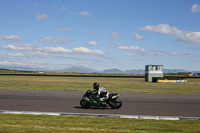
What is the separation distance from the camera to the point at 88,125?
874 cm

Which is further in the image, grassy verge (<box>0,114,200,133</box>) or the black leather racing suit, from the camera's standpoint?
the black leather racing suit

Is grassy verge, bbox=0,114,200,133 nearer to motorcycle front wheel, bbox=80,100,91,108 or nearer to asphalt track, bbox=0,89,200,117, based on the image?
asphalt track, bbox=0,89,200,117

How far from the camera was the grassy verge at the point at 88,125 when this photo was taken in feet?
26.4

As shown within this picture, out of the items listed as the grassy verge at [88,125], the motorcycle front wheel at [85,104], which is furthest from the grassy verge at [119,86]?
the grassy verge at [88,125]

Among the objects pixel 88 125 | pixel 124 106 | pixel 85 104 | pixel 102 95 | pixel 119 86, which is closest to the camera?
pixel 88 125

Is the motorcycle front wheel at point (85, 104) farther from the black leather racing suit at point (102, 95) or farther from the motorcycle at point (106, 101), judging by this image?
the black leather racing suit at point (102, 95)

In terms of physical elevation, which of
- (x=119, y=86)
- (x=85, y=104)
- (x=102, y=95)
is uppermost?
(x=102, y=95)

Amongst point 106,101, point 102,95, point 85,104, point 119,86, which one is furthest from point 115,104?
point 119,86

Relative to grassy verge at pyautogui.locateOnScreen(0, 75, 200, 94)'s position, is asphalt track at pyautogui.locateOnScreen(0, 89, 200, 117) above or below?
below

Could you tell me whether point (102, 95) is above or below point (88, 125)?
above

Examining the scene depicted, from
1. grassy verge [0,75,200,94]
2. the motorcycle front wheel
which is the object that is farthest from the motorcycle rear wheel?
grassy verge [0,75,200,94]

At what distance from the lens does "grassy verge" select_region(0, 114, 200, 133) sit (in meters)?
8.05

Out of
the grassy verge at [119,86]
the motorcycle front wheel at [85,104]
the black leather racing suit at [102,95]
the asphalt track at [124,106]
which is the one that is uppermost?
the black leather racing suit at [102,95]

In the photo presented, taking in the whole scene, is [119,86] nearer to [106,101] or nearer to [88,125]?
[106,101]
